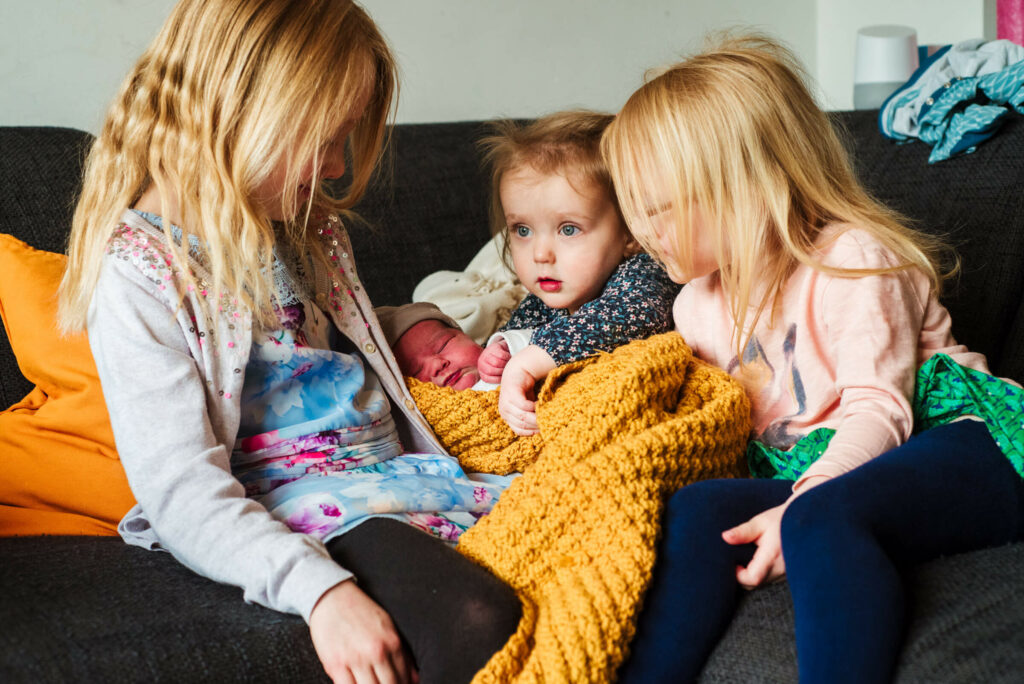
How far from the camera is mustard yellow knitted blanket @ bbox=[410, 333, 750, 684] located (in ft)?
2.65

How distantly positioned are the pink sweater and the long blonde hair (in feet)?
1.89

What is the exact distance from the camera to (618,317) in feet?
3.86

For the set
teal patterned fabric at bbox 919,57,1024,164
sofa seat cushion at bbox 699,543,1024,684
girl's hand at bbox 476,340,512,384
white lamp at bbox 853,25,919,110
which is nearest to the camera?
sofa seat cushion at bbox 699,543,1024,684

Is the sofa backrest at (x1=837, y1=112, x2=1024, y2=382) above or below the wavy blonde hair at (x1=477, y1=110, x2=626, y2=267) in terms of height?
below

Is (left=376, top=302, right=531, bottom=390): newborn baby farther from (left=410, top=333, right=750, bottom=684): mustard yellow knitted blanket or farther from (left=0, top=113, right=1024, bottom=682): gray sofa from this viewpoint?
(left=0, top=113, right=1024, bottom=682): gray sofa

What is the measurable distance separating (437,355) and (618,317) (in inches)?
10.7

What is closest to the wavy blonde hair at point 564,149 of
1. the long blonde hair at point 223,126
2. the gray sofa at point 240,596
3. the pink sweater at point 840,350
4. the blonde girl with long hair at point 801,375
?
the blonde girl with long hair at point 801,375

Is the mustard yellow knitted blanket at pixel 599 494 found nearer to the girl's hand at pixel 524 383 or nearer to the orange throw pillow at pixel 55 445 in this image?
the girl's hand at pixel 524 383

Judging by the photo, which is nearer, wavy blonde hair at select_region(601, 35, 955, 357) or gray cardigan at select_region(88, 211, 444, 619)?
gray cardigan at select_region(88, 211, 444, 619)

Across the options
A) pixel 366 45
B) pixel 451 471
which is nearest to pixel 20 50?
pixel 366 45

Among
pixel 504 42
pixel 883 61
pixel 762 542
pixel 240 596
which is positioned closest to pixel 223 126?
pixel 240 596

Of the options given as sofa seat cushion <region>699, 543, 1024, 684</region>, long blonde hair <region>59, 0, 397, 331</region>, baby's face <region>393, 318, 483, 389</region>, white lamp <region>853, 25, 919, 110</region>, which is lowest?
sofa seat cushion <region>699, 543, 1024, 684</region>

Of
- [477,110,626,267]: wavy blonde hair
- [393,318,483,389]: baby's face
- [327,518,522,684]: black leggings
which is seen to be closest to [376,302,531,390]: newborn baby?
[393,318,483,389]: baby's face

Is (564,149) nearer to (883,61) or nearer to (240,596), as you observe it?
(240,596)
